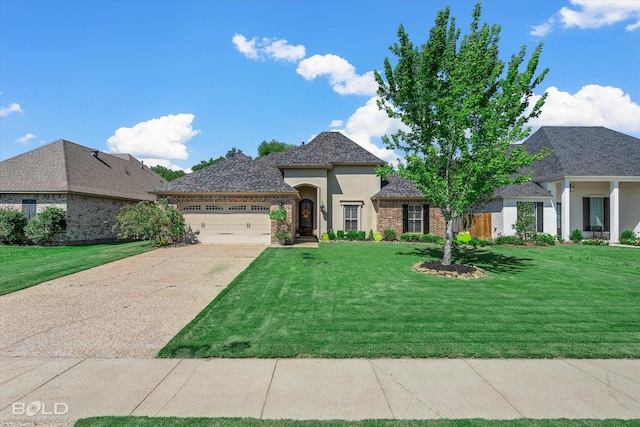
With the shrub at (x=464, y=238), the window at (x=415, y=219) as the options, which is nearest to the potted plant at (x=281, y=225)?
the window at (x=415, y=219)

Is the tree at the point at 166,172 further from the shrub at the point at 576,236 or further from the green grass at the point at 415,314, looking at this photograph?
the shrub at the point at 576,236

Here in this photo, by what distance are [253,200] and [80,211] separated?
1039 centimetres

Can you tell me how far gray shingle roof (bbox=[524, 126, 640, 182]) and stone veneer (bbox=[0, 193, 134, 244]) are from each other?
88.8ft

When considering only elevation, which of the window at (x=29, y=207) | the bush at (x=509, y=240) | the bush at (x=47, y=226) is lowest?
the bush at (x=509, y=240)

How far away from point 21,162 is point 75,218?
6017 mm

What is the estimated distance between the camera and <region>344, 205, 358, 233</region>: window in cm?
1991

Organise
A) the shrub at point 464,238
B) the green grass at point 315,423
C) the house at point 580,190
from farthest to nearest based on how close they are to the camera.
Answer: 1. the house at point 580,190
2. the shrub at point 464,238
3. the green grass at point 315,423

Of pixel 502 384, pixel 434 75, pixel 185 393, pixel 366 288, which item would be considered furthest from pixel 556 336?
pixel 434 75

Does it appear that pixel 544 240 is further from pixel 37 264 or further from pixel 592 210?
pixel 37 264

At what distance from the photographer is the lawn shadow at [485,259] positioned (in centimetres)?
1105

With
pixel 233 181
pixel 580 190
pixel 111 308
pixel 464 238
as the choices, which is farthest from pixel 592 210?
pixel 111 308

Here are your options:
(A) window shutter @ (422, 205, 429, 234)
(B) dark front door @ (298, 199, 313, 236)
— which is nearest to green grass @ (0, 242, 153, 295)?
(B) dark front door @ (298, 199, 313, 236)

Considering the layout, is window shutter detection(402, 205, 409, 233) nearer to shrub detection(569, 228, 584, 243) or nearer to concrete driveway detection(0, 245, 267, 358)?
shrub detection(569, 228, 584, 243)

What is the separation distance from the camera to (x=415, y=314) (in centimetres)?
619
